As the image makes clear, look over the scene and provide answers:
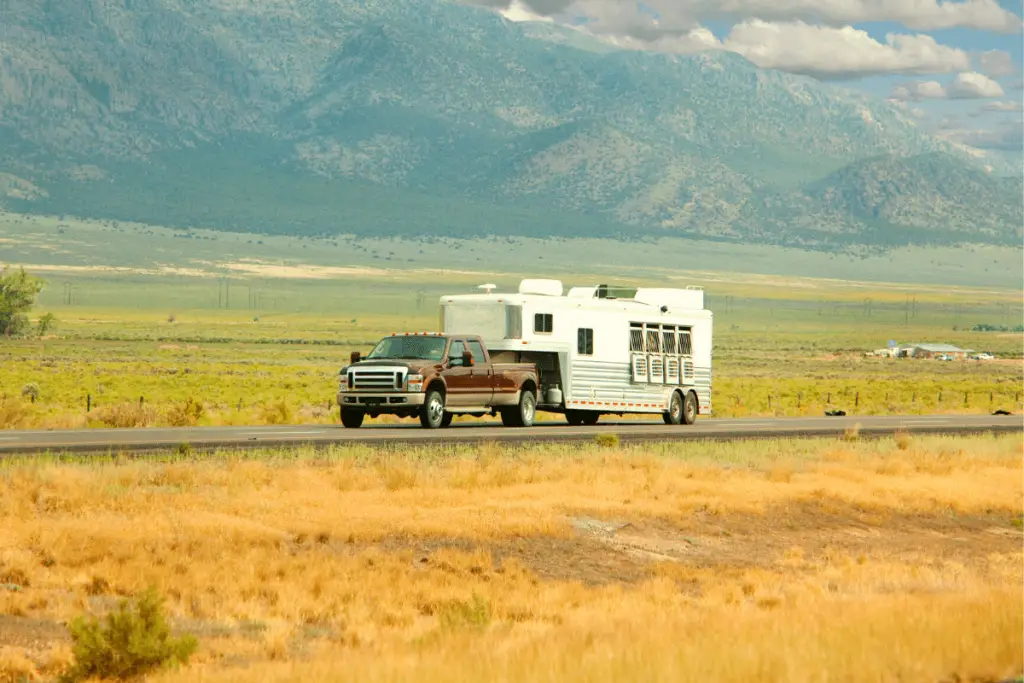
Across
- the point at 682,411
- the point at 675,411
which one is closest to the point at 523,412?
the point at 675,411

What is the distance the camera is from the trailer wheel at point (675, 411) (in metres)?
42.1

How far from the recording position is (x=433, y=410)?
3684 cm

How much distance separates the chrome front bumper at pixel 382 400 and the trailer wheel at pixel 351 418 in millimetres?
1182

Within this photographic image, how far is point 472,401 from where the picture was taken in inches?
1460

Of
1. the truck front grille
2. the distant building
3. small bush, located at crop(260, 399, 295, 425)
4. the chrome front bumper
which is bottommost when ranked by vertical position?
small bush, located at crop(260, 399, 295, 425)

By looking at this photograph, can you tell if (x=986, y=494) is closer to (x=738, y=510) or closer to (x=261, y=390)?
(x=738, y=510)

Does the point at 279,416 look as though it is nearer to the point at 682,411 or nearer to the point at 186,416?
the point at 186,416

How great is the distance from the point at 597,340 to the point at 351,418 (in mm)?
5884

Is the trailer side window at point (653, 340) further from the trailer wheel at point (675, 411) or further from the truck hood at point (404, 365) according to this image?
the truck hood at point (404, 365)

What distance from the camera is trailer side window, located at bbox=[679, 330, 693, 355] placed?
4191 cm

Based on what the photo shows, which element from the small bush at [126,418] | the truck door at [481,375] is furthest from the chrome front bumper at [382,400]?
the small bush at [126,418]

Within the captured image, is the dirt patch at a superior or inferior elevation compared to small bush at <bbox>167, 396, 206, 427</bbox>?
inferior

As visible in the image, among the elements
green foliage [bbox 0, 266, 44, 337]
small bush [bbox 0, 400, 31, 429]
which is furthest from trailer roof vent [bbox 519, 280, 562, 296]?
green foliage [bbox 0, 266, 44, 337]

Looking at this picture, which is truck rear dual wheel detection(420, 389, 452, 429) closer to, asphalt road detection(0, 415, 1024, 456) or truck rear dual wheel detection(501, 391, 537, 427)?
asphalt road detection(0, 415, 1024, 456)
